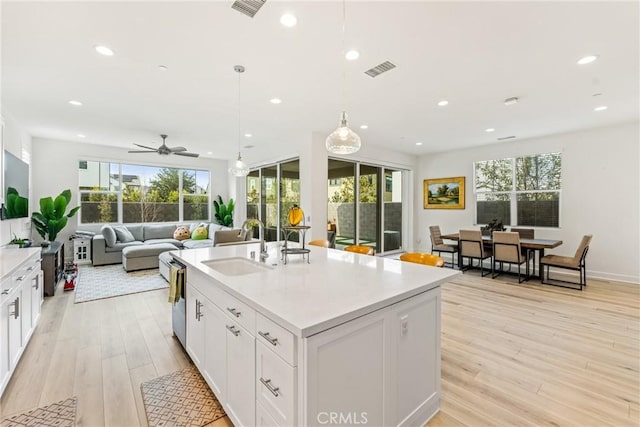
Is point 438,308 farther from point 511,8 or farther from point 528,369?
point 511,8

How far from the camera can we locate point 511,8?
2.04 m

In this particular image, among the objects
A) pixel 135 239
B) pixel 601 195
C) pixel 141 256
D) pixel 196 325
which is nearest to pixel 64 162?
pixel 135 239

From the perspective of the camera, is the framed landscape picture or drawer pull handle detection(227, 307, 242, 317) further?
the framed landscape picture

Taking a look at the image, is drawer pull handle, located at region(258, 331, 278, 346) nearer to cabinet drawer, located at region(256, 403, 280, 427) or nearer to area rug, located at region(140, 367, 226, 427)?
cabinet drawer, located at region(256, 403, 280, 427)

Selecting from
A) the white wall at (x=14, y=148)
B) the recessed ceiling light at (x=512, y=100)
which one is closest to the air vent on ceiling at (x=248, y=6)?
the recessed ceiling light at (x=512, y=100)

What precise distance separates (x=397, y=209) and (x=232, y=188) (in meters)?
4.94

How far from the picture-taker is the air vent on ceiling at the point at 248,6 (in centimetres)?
196

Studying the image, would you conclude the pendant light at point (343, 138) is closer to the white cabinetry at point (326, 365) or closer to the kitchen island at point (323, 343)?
the kitchen island at point (323, 343)

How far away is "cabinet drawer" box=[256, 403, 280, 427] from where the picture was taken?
1.30m

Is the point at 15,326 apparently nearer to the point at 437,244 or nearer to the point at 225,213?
the point at 225,213

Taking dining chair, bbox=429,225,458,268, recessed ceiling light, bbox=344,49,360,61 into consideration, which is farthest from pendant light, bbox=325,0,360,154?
dining chair, bbox=429,225,458,268

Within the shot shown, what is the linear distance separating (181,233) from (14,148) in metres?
3.33

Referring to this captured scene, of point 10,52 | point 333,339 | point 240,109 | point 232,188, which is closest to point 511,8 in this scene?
point 333,339

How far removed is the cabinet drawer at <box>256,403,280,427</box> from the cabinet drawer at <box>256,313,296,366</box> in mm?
335
